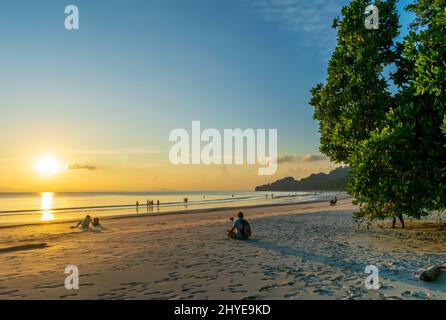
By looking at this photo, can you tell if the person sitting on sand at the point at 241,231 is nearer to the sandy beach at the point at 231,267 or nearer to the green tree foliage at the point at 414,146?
the sandy beach at the point at 231,267

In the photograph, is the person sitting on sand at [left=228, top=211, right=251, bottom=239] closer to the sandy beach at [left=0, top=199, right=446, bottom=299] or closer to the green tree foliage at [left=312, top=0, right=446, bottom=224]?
the sandy beach at [left=0, top=199, right=446, bottom=299]

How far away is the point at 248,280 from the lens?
10.3 m

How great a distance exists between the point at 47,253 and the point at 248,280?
408 inches

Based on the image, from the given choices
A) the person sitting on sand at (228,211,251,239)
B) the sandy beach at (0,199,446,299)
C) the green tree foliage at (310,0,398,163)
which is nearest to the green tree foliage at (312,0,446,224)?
the green tree foliage at (310,0,398,163)

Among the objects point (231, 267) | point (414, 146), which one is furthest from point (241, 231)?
point (414, 146)

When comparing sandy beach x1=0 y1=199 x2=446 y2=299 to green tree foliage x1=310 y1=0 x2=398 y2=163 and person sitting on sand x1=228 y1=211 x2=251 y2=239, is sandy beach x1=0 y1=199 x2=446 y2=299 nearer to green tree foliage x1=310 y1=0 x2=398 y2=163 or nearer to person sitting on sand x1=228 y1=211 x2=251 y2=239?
person sitting on sand x1=228 y1=211 x2=251 y2=239

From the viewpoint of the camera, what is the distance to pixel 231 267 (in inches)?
474

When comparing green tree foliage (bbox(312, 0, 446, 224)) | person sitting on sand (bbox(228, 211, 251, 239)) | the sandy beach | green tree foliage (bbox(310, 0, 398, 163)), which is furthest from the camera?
person sitting on sand (bbox(228, 211, 251, 239))

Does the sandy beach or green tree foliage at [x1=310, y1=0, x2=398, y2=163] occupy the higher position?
green tree foliage at [x1=310, y1=0, x2=398, y2=163]

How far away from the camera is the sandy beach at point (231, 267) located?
9.09 metres

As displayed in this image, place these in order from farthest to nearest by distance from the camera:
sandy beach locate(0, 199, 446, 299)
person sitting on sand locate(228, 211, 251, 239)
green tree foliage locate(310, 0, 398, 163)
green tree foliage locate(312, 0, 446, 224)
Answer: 1. person sitting on sand locate(228, 211, 251, 239)
2. green tree foliage locate(310, 0, 398, 163)
3. green tree foliage locate(312, 0, 446, 224)
4. sandy beach locate(0, 199, 446, 299)

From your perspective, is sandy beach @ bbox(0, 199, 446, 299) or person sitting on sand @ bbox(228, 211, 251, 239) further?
person sitting on sand @ bbox(228, 211, 251, 239)

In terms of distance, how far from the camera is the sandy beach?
9086 mm
